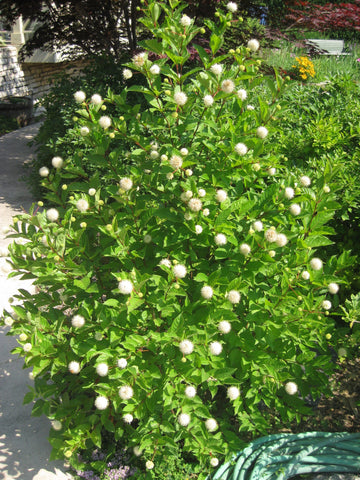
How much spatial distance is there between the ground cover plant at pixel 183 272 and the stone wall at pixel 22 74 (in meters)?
10.1

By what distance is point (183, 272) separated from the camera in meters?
1.63

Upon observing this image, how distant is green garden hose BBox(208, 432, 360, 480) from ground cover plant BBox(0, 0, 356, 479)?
13cm

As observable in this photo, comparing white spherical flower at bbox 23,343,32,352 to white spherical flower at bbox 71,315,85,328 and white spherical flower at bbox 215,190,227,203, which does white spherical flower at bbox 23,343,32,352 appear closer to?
white spherical flower at bbox 71,315,85,328

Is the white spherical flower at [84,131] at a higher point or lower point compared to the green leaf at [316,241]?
higher

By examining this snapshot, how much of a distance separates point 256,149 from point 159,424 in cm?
136

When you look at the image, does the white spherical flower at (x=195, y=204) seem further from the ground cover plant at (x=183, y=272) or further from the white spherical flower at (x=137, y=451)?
the white spherical flower at (x=137, y=451)

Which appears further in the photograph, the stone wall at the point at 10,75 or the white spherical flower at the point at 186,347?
the stone wall at the point at 10,75

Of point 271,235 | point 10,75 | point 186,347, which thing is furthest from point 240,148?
point 10,75

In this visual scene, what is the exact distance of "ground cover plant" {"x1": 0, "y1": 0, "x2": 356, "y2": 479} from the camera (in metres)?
1.70

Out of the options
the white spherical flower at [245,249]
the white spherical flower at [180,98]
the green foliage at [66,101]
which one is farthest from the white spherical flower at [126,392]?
the green foliage at [66,101]

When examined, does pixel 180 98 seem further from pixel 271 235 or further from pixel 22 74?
pixel 22 74

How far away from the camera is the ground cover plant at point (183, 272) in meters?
1.70

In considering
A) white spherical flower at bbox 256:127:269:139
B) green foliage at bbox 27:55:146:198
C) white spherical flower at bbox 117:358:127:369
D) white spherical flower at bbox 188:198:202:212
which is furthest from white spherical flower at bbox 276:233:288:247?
green foliage at bbox 27:55:146:198

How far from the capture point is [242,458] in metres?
2.02
